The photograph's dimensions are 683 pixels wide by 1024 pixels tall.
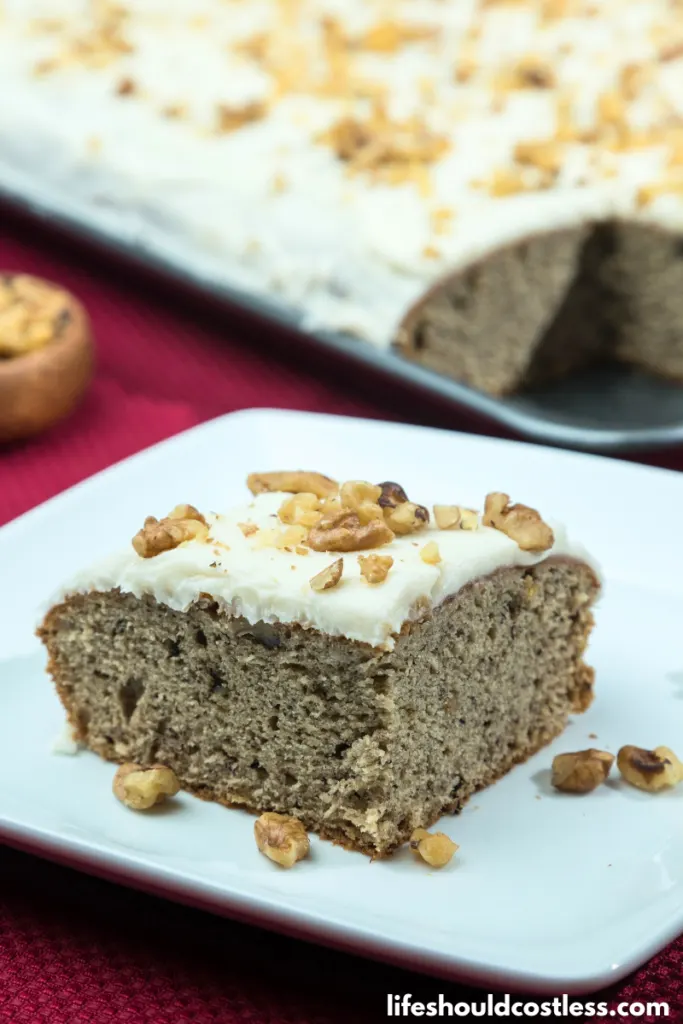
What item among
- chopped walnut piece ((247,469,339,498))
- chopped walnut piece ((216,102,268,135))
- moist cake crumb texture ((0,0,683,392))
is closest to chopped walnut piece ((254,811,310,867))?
chopped walnut piece ((247,469,339,498))

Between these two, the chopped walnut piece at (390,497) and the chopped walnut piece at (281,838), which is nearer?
the chopped walnut piece at (281,838)

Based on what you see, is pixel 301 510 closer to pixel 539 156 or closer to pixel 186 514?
pixel 186 514

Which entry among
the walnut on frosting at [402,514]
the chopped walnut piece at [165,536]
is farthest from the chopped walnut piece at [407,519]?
the chopped walnut piece at [165,536]

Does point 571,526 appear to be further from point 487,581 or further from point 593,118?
point 593,118

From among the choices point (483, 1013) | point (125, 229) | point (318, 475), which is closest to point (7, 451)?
point (125, 229)

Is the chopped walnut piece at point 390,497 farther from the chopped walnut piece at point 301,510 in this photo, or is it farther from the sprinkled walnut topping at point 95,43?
the sprinkled walnut topping at point 95,43

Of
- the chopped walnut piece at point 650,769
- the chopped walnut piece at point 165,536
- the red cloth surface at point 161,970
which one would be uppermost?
the chopped walnut piece at point 165,536

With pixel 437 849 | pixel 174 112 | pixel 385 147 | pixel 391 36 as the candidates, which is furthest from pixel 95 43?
pixel 437 849
